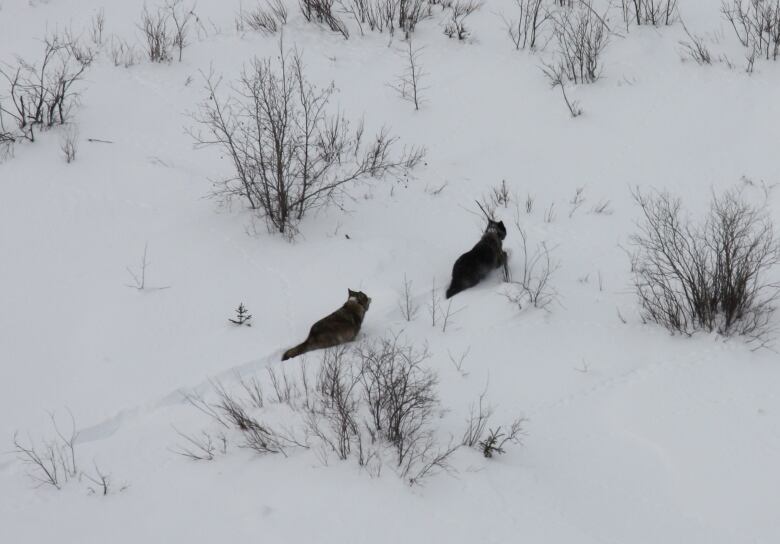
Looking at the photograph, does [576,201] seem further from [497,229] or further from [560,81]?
[560,81]

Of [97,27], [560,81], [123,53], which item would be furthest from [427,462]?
[97,27]

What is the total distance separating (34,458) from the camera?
5.05 meters

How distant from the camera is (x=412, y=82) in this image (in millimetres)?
10125

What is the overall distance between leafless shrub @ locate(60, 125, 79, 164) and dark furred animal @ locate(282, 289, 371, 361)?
426 cm

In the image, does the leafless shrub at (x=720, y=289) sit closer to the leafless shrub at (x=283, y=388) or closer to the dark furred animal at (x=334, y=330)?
the dark furred animal at (x=334, y=330)

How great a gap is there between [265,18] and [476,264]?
632cm

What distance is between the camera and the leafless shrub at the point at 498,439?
503cm

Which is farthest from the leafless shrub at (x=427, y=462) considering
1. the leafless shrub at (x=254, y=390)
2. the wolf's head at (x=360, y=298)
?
the wolf's head at (x=360, y=298)

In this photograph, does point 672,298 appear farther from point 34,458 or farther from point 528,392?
point 34,458

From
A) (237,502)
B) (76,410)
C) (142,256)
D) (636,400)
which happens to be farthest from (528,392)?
(142,256)

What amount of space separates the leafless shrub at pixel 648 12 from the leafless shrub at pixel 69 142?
7.60m

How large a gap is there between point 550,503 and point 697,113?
20.6ft

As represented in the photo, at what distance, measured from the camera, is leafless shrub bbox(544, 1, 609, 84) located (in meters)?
9.73

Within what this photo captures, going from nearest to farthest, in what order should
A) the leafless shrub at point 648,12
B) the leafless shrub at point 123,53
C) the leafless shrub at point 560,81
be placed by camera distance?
the leafless shrub at point 560,81 → the leafless shrub at point 123,53 → the leafless shrub at point 648,12
